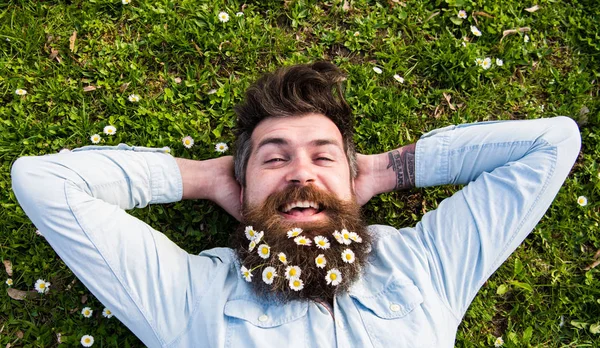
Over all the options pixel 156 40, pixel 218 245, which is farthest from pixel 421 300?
pixel 156 40

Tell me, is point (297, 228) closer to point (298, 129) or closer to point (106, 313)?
point (298, 129)

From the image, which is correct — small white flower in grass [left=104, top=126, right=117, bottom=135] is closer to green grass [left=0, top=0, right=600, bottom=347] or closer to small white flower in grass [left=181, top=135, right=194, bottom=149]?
green grass [left=0, top=0, right=600, bottom=347]

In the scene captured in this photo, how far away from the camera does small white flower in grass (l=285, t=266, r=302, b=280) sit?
3475 millimetres

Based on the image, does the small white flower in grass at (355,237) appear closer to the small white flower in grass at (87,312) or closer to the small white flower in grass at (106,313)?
the small white flower in grass at (106,313)

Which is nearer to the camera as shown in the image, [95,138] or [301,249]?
[301,249]

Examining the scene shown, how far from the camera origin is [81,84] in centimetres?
485

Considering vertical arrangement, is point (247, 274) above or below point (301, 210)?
below

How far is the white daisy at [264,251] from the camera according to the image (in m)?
3.55

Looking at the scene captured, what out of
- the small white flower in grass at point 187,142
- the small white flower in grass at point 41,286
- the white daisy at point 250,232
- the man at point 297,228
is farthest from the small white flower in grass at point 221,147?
the small white flower in grass at point 41,286

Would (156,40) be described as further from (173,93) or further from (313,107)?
(313,107)

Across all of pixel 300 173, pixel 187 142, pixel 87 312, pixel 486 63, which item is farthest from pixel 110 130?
pixel 486 63

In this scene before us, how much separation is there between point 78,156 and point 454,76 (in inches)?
129

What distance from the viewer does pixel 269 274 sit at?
11.5 ft

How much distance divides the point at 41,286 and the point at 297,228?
2262 mm
